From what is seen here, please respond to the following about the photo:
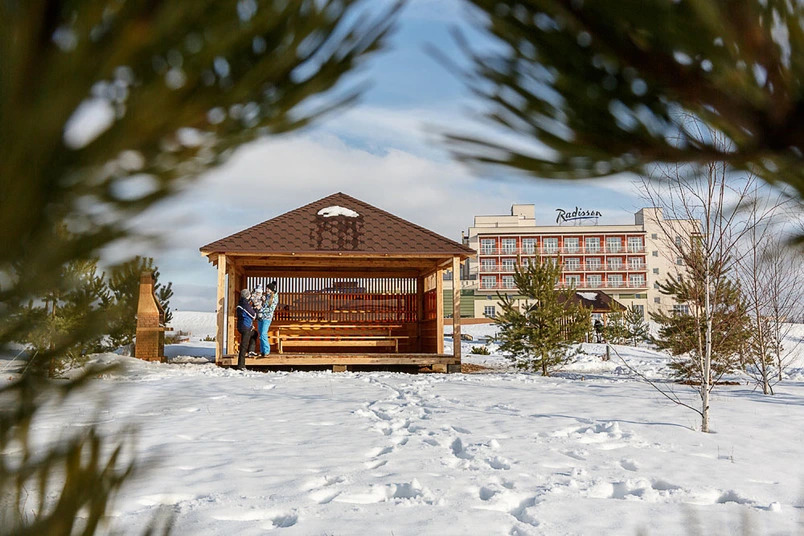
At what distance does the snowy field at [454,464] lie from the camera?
359 centimetres

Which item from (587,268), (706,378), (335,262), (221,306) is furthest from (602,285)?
(706,378)

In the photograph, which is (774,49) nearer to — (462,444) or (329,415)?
(462,444)

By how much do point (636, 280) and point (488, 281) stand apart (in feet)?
58.2

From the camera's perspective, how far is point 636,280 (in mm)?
73000

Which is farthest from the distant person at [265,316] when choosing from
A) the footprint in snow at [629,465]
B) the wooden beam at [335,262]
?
the footprint in snow at [629,465]

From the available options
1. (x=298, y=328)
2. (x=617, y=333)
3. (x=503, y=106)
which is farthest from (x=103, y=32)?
(x=617, y=333)

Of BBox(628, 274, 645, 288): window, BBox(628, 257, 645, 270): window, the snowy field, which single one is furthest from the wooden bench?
BBox(628, 257, 645, 270): window

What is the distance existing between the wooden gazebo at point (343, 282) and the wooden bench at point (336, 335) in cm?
3

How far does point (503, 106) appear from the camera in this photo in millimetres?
756

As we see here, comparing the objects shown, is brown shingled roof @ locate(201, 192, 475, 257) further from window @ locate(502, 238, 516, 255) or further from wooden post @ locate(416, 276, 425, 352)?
window @ locate(502, 238, 516, 255)

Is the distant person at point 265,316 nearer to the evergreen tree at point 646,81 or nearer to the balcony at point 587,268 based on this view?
the evergreen tree at point 646,81

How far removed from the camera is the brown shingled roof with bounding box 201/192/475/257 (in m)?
13.6

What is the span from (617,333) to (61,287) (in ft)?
108

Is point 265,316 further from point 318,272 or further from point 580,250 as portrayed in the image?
point 580,250
